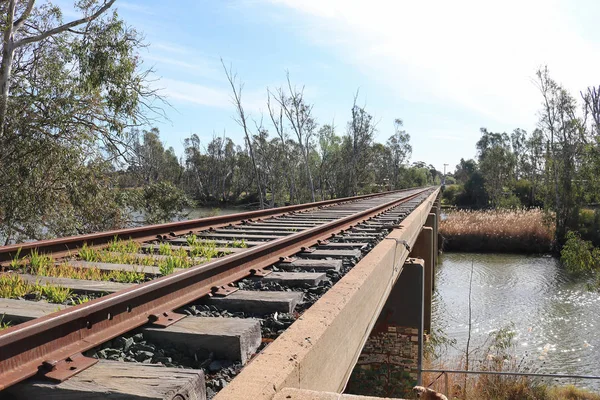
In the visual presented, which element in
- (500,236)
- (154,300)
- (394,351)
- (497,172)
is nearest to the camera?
(154,300)

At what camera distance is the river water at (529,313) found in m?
11.6

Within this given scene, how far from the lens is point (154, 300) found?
247 centimetres

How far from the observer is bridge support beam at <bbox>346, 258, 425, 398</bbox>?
24.7 feet

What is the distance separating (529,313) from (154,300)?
1536 cm

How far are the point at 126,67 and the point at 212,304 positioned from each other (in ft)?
39.9

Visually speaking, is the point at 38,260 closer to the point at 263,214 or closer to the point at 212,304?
the point at 212,304

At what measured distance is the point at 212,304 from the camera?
2.77 metres

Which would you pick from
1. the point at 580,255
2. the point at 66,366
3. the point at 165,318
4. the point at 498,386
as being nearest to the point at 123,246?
the point at 165,318

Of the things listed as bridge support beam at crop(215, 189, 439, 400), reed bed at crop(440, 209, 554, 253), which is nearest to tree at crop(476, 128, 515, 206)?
reed bed at crop(440, 209, 554, 253)

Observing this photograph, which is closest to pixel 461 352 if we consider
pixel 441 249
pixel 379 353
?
pixel 379 353

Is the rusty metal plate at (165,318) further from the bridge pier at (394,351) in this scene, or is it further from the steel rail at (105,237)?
the bridge pier at (394,351)

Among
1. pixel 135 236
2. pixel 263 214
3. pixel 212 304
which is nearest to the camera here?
pixel 212 304

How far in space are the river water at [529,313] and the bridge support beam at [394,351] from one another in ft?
8.52

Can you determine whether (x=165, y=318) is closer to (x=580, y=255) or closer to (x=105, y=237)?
(x=105, y=237)
